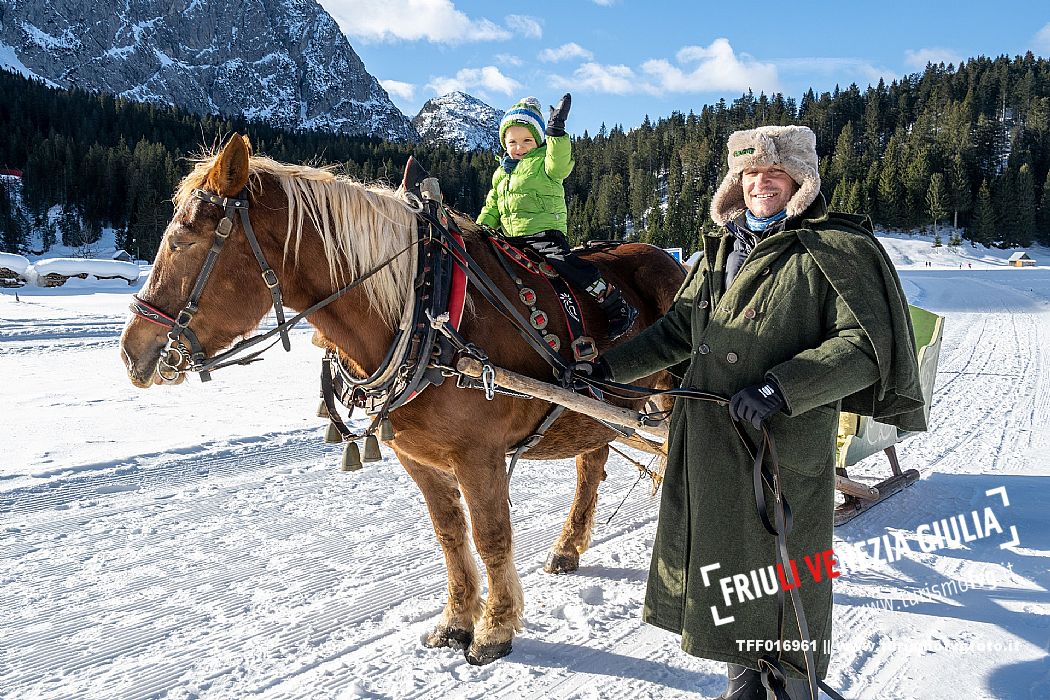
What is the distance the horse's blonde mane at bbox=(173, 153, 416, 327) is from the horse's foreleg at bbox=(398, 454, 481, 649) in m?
0.90

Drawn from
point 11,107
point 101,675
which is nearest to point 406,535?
point 101,675

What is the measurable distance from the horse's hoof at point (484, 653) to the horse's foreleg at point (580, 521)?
2.91 feet

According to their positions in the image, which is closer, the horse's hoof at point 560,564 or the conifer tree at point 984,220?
the horse's hoof at point 560,564

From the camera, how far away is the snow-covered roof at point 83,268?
25.5m

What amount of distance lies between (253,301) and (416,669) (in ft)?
5.93

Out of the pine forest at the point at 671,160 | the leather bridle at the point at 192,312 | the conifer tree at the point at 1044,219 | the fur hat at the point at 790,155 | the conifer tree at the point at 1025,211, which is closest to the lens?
the fur hat at the point at 790,155

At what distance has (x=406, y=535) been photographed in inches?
163

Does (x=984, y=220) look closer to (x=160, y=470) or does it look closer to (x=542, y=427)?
(x=542, y=427)

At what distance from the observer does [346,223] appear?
8.55 feet

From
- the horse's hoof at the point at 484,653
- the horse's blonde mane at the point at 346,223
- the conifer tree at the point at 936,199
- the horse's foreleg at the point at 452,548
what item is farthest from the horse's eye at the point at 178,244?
the conifer tree at the point at 936,199

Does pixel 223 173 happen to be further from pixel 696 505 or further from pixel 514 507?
pixel 514 507

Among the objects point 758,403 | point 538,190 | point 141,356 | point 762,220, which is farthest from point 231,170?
point 758,403

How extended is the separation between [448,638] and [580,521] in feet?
4.06

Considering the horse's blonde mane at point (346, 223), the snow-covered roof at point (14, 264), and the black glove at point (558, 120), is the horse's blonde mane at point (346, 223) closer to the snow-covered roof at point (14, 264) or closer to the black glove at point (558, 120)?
the black glove at point (558, 120)
